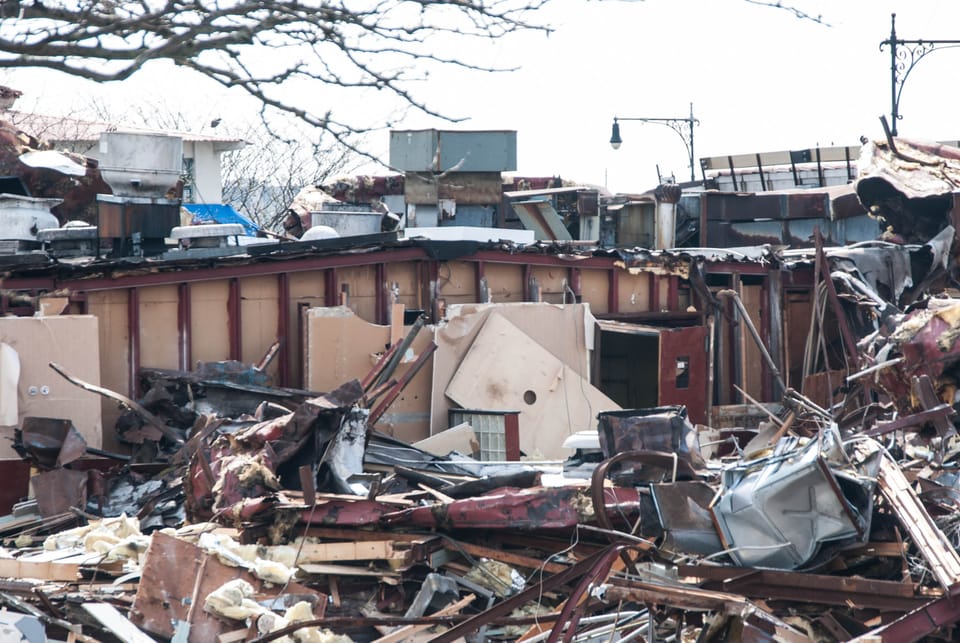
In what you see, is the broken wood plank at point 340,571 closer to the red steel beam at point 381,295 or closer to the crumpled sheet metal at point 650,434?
the crumpled sheet metal at point 650,434

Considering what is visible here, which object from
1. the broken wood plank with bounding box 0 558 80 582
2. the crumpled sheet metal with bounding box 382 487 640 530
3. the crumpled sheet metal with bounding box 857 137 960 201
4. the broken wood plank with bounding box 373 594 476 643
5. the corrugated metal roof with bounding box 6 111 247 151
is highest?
the corrugated metal roof with bounding box 6 111 247 151

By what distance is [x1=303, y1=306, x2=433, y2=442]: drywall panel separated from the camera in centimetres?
1380

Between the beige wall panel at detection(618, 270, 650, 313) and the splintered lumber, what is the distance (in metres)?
8.62

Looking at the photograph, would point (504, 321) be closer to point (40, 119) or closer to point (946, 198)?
point (946, 198)

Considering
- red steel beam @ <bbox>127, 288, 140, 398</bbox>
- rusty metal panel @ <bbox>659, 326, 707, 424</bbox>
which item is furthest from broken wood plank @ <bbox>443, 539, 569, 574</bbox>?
rusty metal panel @ <bbox>659, 326, 707, 424</bbox>

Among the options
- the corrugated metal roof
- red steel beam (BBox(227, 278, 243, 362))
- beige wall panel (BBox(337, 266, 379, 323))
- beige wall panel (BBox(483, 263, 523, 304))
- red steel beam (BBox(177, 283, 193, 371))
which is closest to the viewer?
red steel beam (BBox(177, 283, 193, 371))

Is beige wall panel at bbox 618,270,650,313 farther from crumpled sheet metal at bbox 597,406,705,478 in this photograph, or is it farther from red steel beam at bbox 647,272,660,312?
crumpled sheet metal at bbox 597,406,705,478

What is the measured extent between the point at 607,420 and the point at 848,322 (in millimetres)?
7586

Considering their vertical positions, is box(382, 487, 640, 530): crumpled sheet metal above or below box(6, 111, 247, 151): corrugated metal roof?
below

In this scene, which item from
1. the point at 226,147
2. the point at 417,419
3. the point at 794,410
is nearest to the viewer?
the point at 794,410

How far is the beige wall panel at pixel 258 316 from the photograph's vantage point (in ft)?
45.5

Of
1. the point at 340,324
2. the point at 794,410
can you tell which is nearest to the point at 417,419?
the point at 340,324

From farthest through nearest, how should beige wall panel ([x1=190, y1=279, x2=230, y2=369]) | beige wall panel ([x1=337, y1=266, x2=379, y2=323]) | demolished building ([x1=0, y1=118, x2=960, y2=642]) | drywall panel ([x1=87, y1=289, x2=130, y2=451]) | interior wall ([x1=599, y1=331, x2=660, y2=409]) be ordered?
interior wall ([x1=599, y1=331, x2=660, y2=409]) < beige wall panel ([x1=337, y1=266, x2=379, y2=323]) < beige wall panel ([x1=190, y1=279, x2=230, y2=369]) < drywall panel ([x1=87, y1=289, x2=130, y2=451]) < demolished building ([x1=0, y1=118, x2=960, y2=642])

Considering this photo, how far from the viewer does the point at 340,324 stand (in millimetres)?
13898
